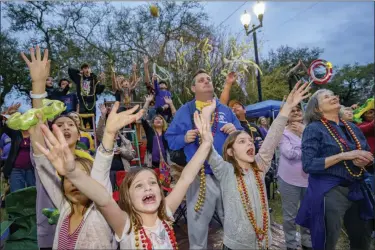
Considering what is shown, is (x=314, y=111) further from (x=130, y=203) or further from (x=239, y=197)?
(x=130, y=203)

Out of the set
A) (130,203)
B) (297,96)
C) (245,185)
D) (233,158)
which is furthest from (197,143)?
(130,203)

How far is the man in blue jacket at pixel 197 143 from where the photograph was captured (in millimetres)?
3004

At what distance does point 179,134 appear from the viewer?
→ 3258mm

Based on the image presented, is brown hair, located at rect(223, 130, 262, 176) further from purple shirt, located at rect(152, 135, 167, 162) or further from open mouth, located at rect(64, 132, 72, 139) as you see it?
purple shirt, located at rect(152, 135, 167, 162)

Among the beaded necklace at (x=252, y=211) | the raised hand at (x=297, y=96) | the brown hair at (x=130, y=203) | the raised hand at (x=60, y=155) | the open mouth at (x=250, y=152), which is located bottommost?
the beaded necklace at (x=252, y=211)

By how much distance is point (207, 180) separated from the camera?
3062mm

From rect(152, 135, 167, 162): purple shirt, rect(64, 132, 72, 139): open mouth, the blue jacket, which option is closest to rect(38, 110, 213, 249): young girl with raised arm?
rect(64, 132, 72, 139): open mouth

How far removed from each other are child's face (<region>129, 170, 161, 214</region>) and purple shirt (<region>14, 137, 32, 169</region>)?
3.26 metres

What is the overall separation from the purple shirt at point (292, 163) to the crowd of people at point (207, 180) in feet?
0.04

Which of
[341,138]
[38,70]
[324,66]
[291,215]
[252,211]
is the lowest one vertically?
[291,215]

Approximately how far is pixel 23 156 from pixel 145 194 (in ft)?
11.3

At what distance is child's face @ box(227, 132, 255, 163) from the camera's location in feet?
8.85

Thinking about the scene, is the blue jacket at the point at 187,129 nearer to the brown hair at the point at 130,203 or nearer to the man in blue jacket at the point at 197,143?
the man in blue jacket at the point at 197,143

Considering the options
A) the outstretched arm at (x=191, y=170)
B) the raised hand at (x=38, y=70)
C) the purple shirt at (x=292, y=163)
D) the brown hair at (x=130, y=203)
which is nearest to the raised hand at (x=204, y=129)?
the outstretched arm at (x=191, y=170)
